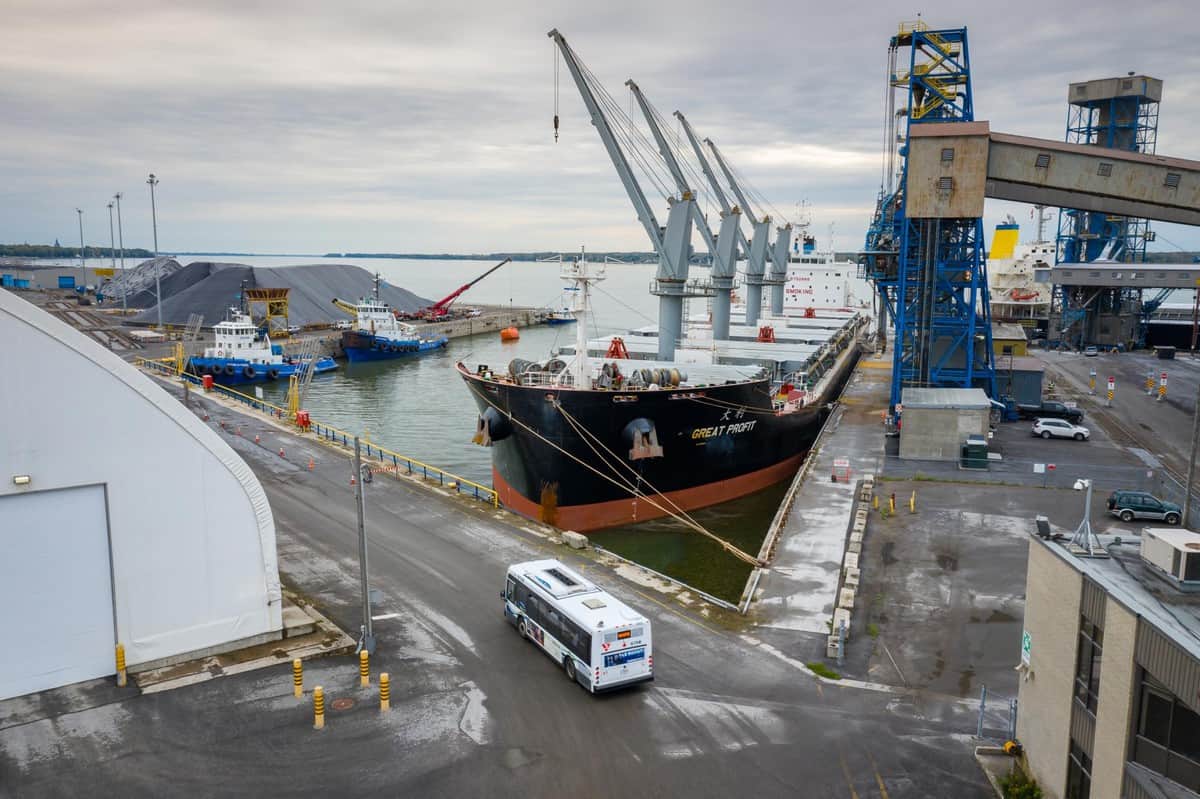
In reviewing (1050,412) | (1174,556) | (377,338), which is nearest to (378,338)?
(377,338)

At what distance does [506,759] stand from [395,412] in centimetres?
4296

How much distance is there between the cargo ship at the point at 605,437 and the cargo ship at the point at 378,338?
52.0m

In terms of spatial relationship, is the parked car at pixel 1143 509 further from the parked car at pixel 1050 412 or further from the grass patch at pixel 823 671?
the parked car at pixel 1050 412

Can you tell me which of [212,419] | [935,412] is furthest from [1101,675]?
[212,419]

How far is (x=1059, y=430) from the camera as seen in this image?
35.0m

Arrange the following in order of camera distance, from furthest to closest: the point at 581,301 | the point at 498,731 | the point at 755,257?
the point at 755,257 → the point at 581,301 → the point at 498,731

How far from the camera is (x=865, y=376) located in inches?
2254

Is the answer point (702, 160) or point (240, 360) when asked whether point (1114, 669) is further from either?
point (240, 360)

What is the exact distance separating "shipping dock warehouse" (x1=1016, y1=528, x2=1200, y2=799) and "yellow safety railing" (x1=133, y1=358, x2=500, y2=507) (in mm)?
17644

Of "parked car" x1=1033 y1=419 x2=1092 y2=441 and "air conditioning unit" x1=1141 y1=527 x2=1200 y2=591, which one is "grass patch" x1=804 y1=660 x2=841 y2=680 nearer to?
"air conditioning unit" x1=1141 y1=527 x2=1200 y2=591

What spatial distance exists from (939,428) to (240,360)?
53826 mm

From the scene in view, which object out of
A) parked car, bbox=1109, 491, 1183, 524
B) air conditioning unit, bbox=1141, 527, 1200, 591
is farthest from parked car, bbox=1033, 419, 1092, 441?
air conditioning unit, bbox=1141, 527, 1200, 591

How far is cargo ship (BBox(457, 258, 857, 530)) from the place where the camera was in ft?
85.3

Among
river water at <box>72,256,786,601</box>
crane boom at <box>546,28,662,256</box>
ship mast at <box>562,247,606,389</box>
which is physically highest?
crane boom at <box>546,28,662,256</box>
